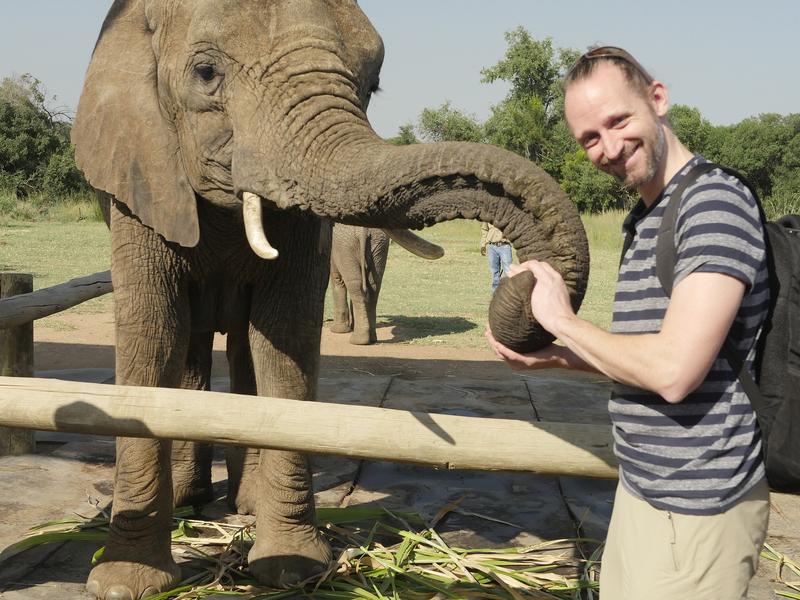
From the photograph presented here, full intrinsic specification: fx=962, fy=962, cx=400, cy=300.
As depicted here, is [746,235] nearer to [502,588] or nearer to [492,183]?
[492,183]

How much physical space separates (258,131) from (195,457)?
210 centimetres

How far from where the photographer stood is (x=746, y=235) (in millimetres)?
2025

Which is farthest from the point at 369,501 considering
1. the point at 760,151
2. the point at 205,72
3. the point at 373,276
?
the point at 760,151

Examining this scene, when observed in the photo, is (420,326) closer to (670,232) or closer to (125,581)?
(125,581)

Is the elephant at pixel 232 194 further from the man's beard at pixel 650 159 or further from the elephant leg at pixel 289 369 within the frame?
the man's beard at pixel 650 159

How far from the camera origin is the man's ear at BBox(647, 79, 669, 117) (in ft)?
7.25

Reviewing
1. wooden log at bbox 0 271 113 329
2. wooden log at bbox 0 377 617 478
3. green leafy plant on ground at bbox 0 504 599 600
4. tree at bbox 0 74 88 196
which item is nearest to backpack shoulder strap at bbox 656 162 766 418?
wooden log at bbox 0 377 617 478

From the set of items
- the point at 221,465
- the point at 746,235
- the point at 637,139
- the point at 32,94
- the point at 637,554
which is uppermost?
the point at 32,94

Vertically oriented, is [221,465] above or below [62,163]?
below

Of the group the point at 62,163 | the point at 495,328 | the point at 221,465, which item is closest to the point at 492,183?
the point at 495,328

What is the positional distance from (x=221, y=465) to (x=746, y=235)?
4549mm

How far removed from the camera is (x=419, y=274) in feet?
66.7

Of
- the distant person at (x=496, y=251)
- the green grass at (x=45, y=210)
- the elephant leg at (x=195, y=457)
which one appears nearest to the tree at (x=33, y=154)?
the green grass at (x=45, y=210)

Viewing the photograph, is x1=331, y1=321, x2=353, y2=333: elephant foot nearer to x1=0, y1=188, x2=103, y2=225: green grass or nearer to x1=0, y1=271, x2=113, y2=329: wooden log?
x1=0, y1=271, x2=113, y2=329: wooden log
